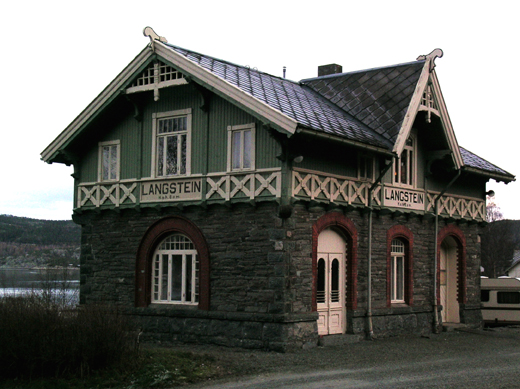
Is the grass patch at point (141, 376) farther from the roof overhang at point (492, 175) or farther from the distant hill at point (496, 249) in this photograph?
the distant hill at point (496, 249)

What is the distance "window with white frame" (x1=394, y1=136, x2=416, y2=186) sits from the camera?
Result: 22.6 m

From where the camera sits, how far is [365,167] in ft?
69.0

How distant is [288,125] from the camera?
57.4 feet

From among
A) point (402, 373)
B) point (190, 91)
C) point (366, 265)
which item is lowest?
point (402, 373)

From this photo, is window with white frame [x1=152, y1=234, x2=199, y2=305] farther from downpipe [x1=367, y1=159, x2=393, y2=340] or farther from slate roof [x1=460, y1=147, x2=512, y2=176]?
slate roof [x1=460, y1=147, x2=512, y2=176]

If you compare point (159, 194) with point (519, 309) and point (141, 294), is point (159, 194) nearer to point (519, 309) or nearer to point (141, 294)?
point (141, 294)

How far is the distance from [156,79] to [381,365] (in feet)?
30.6

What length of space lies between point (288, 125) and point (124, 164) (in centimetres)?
631

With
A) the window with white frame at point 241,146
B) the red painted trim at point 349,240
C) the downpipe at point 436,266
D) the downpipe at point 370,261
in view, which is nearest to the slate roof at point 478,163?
the downpipe at point 436,266

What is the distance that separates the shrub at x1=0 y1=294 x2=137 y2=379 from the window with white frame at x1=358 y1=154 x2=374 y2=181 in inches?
338

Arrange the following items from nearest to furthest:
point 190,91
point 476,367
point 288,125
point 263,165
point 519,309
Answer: point 476,367 → point 288,125 → point 263,165 → point 190,91 → point 519,309

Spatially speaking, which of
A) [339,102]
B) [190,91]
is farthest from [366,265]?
[190,91]

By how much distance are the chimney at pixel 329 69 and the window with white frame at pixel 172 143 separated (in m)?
7.90

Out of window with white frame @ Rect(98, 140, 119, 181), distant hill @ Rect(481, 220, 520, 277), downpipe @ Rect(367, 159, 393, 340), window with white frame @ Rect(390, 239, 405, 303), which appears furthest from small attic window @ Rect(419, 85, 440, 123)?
distant hill @ Rect(481, 220, 520, 277)
